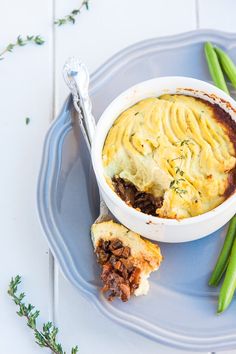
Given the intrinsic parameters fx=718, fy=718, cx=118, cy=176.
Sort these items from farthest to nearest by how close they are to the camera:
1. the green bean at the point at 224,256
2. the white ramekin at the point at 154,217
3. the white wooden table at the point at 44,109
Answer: the white wooden table at the point at 44,109, the green bean at the point at 224,256, the white ramekin at the point at 154,217

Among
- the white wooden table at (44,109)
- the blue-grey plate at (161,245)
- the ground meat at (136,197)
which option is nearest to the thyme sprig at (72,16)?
the white wooden table at (44,109)

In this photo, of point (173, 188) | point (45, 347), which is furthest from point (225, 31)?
point (45, 347)

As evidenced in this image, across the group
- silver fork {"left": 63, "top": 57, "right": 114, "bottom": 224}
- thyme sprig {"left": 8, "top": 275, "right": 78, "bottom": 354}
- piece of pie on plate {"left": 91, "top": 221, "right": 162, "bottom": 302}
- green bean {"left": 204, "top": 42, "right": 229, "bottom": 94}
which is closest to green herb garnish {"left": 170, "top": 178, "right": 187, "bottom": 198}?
piece of pie on plate {"left": 91, "top": 221, "right": 162, "bottom": 302}

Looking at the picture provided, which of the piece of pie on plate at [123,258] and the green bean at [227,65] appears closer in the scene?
the piece of pie on plate at [123,258]

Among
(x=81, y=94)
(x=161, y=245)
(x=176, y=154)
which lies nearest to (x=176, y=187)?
(x=176, y=154)

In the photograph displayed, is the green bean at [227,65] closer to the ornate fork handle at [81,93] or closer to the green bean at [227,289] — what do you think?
the ornate fork handle at [81,93]

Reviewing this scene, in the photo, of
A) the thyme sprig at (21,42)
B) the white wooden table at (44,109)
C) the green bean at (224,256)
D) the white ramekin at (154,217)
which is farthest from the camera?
the thyme sprig at (21,42)
